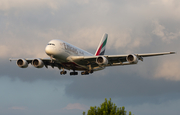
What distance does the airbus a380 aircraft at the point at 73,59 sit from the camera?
5912 cm

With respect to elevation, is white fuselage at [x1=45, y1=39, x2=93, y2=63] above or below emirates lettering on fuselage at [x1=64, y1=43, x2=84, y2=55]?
below

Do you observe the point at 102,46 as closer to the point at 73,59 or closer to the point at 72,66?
the point at 72,66

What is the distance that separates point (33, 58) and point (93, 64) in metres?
11.5

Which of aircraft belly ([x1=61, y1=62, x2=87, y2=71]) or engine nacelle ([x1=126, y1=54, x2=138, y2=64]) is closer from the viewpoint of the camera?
engine nacelle ([x1=126, y1=54, x2=138, y2=64])

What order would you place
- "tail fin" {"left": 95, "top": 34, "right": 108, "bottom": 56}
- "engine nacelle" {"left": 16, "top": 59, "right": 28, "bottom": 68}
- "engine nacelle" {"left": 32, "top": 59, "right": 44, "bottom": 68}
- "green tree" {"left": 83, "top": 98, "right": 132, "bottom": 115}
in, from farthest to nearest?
"tail fin" {"left": 95, "top": 34, "right": 108, "bottom": 56} < "engine nacelle" {"left": 16, "top": 59, "right": 28, "bottom": 68} < "engine nacelle" {"left": 32, "top": 59, "right": 44, "bottom": 68} < "green tree" {"left": 83, "top": 98, "right": 132, "bottom": 115}

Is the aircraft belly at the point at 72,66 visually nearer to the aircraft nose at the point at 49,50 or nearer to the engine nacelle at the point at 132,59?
the aircraft nose at the point at 49,50

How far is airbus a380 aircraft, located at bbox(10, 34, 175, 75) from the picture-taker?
59125mm

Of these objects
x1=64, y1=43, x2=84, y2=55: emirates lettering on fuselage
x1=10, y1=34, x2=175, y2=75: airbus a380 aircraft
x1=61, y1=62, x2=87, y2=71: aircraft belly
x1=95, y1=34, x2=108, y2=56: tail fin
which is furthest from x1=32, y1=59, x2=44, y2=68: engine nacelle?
x1=95, y1=34, x2=108, y2=56: tail fin

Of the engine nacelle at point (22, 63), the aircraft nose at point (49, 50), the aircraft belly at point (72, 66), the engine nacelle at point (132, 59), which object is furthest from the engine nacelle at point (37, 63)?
the engine nacelle at point (132, 59)

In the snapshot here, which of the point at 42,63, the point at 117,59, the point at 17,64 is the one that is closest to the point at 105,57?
the point at 117,59

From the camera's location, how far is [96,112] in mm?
52500

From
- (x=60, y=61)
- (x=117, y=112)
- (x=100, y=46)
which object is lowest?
(x=117, y=112)

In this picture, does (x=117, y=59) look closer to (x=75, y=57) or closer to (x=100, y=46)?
(x=75, y=57)

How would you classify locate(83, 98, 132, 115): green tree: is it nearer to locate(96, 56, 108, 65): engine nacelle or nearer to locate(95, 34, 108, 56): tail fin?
locate(96, 56, 108, 65): engine nacelle
